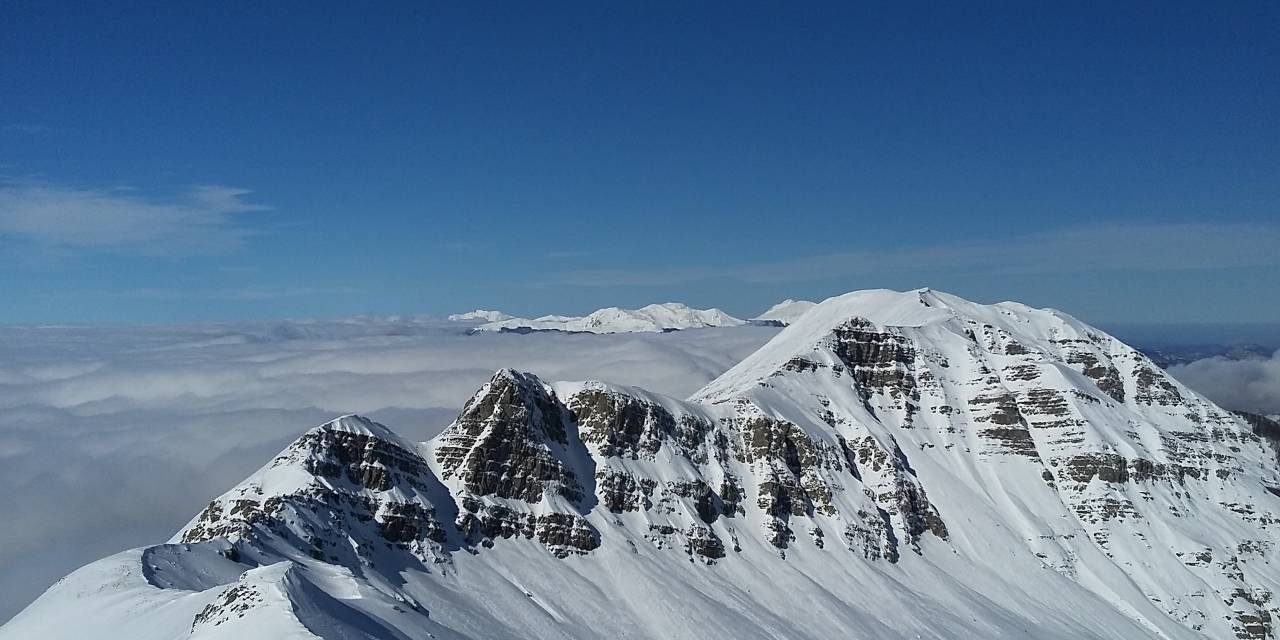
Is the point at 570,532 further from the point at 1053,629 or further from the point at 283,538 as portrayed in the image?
the point at 1053,629

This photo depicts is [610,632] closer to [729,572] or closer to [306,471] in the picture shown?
[729,572]

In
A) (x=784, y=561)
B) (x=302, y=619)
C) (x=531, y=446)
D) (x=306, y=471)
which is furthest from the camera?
(x=784, y=561)

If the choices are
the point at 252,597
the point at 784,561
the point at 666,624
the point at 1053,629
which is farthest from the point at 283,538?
the point at 1053,629

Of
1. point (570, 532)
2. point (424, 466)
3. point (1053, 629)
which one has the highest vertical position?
point (424, 466)

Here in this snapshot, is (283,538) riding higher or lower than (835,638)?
higher

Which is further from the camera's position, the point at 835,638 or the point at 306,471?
the point at 835,638

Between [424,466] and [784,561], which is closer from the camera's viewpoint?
[424,466]

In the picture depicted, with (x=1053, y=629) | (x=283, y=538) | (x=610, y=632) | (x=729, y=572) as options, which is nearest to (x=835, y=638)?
(x=729, y=572)

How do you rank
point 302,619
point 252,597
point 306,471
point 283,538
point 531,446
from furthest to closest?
point 531,446 → point 306,471 → point 283,538 → point 252,597 → point 302,619

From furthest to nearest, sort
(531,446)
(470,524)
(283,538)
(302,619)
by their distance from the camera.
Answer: (531,446)
(470,524)
(283,538)
(302,619)
